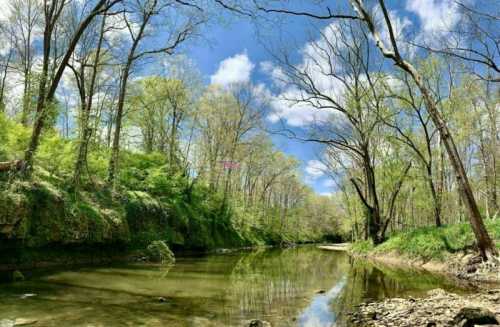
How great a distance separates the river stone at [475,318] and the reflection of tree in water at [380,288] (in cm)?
184

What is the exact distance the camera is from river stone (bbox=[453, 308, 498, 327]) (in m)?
5.38

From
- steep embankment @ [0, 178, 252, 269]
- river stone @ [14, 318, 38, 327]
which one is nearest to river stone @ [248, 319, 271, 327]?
river stone @ [14, 318, 38, 327]

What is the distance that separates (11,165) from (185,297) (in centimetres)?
788

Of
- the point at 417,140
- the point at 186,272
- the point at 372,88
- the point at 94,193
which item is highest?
the point at 372,88

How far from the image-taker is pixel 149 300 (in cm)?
828

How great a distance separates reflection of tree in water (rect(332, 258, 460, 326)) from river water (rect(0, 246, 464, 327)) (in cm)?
2

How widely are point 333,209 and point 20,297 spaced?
75.6 meters

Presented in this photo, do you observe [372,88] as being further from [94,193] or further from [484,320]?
[484,320]

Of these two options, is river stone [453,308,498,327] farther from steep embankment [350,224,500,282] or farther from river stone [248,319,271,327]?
steep embankment [350,224,500,282]

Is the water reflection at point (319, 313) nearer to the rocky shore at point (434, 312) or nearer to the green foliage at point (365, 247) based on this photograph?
the rocky shore at point (434, 312)

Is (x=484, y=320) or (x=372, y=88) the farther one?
(x=372, y=88)

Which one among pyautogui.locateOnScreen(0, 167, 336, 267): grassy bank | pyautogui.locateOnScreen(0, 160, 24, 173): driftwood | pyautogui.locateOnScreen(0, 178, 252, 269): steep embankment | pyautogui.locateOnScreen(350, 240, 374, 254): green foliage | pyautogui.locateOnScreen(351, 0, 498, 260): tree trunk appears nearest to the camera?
pyautogui.locateOnScreen(351, 0, 498, 260): tree trunk

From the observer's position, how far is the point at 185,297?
29.1ft

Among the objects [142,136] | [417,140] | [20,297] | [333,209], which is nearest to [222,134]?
[142,136]
